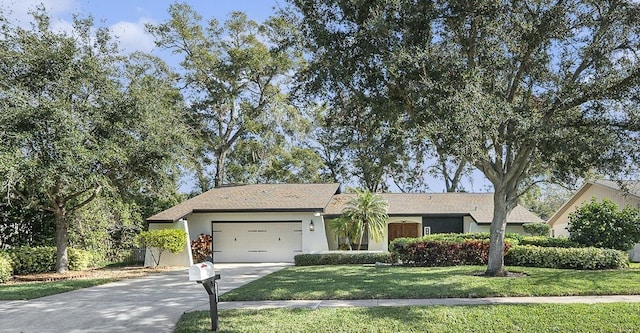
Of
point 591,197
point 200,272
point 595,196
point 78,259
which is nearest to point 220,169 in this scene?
point 78,259

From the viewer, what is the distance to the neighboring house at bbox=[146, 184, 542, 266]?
21656 millimetres

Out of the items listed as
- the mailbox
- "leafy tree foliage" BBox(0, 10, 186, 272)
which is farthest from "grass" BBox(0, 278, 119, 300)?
the mailbox

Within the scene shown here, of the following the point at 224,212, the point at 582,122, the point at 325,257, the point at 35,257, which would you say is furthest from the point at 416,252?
the point at 35,257

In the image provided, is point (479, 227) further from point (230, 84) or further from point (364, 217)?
point (230, 84)

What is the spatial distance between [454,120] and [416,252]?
26.0 feet

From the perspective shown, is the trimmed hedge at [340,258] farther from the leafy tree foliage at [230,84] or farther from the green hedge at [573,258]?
the leafy tree foliage at [230,84]

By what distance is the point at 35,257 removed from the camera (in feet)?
58.3

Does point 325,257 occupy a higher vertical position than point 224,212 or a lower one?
lower

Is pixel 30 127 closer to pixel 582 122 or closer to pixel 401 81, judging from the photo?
pixel 401 81

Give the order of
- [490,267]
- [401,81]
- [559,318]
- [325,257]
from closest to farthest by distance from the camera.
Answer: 1. [559,318]
2. [401,81]
3. [490,267]
4. [325,257]

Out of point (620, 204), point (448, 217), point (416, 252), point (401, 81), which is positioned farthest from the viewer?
point (448, 217)

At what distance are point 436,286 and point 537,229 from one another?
1374cm

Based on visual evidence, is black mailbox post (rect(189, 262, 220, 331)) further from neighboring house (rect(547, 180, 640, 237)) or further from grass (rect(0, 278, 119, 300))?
neighboring house (rect(547, 180, 640, 237))

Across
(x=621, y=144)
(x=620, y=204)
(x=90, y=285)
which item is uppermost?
(x=621, y=144)
